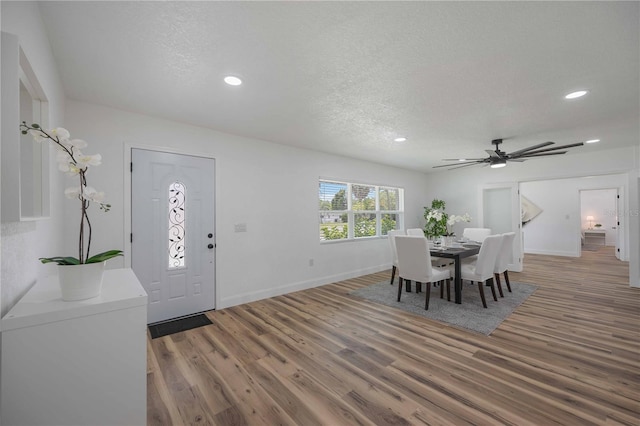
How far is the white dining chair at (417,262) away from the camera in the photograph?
3.43 m

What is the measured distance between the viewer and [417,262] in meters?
3.54

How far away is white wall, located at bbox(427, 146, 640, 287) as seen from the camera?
4.50 m

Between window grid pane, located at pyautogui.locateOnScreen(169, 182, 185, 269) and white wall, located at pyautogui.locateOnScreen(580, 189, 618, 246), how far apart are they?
12.7 meters

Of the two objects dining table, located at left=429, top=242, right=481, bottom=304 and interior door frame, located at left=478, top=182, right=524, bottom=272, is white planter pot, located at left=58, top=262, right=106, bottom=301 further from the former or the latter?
interior door frame, located at left=478, top=182, right=524, bottom=272

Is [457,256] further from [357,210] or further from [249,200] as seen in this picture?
[249,200]

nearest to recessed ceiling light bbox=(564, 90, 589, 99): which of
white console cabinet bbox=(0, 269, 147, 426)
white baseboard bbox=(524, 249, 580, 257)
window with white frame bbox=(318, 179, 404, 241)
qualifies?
window with white frame bbox=(318, 179, 404, 241)

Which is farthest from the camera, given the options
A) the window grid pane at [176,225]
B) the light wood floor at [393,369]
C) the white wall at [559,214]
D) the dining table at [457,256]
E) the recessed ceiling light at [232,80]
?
the white wall at [559,214]

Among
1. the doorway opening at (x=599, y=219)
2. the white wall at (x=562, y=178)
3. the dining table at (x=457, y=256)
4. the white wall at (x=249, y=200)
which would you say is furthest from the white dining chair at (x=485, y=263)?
the doorway opening at (x=599, y=219)

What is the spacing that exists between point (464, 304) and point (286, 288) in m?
2.63

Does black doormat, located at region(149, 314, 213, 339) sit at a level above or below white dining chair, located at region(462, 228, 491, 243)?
below

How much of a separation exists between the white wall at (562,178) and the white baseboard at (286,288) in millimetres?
2989

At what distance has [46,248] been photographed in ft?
5.97

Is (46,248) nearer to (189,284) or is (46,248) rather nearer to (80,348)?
(80,348)

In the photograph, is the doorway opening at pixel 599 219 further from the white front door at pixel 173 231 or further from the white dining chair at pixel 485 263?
the white front door at pixel 173 231
